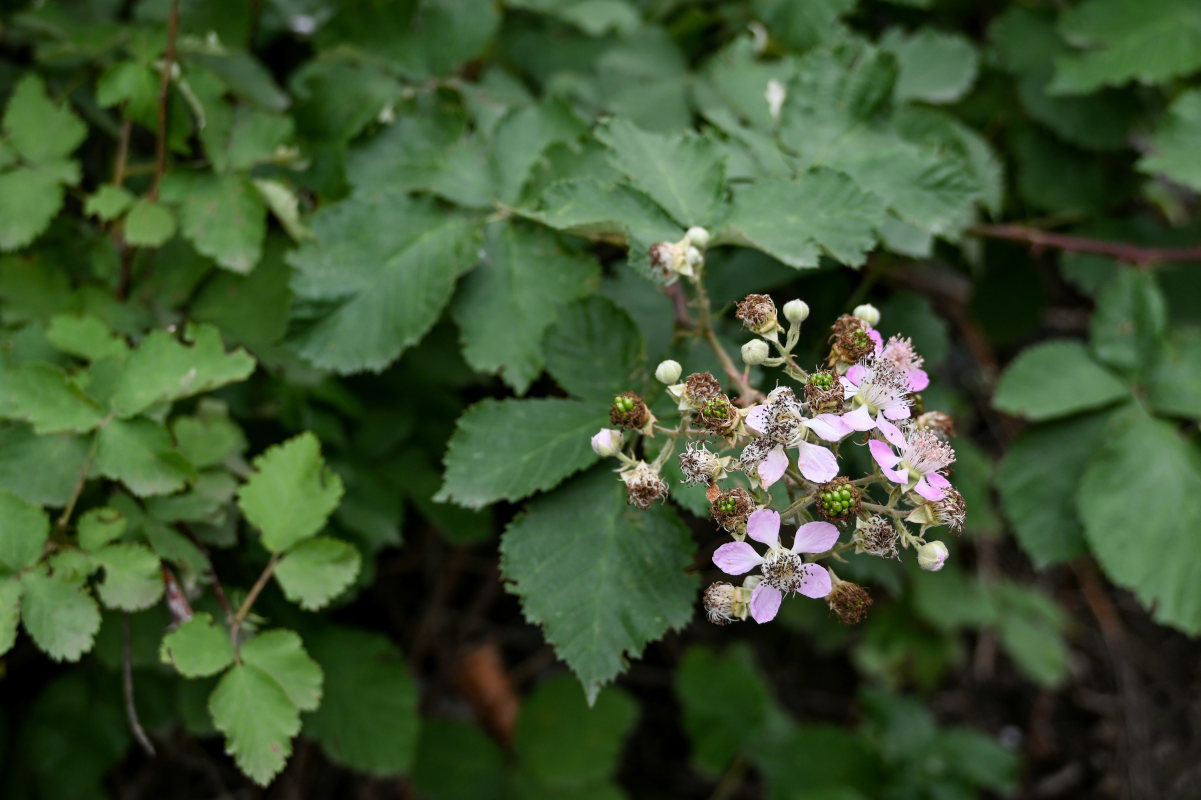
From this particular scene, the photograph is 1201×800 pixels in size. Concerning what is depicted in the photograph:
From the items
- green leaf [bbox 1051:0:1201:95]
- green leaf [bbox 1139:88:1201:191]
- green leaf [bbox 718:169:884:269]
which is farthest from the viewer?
green leaf [bbox 1051:0:1201:95]

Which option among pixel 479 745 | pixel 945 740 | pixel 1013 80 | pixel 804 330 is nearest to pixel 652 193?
Answer: pixel 804 330

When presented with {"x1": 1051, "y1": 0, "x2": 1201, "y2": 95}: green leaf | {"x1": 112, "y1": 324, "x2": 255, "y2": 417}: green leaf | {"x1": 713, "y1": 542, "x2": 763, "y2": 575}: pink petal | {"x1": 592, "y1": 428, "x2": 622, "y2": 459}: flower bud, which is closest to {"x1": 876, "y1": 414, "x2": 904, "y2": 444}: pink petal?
{"x1": 713, "y1": 542, "x2": 763, "y2": 575}: pink petal

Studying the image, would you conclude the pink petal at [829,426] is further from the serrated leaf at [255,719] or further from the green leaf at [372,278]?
the serrated leaf at [255,719]

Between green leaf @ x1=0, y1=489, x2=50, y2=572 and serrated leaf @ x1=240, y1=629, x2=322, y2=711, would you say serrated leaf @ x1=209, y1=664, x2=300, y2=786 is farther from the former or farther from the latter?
green leaf @ x1=0, y1=489, x2=50, y2=572

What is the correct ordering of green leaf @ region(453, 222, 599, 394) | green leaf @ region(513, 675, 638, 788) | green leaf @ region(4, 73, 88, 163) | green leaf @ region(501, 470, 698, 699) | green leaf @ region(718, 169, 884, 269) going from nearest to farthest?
green leaf @ region(501, 470, 698, 699), green leaf @ region(718, 169, 884, 269), green leaf @ region(453, 222, 599, 394), green leaf @ region(4, 73, 88, 163), green leaf @ region(513, 675, 638, 788)

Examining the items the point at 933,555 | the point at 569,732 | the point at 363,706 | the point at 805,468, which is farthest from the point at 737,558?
the point at 569,732
